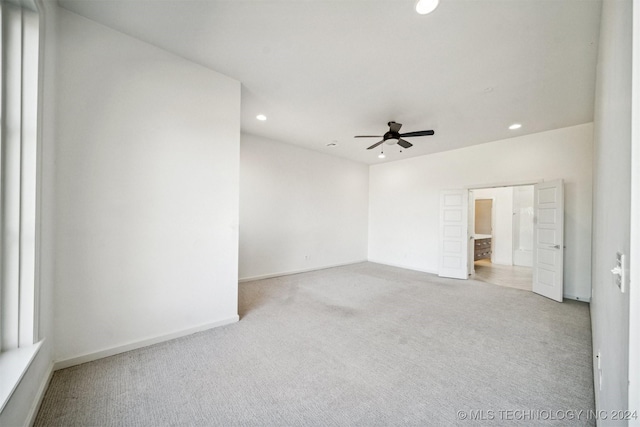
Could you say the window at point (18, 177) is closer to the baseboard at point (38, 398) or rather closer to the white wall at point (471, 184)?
the baseboard at point (38, 398)

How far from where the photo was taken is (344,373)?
2018 mm

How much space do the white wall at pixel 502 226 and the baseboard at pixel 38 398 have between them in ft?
28.3

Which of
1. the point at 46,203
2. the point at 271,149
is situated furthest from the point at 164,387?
the point at 271,149

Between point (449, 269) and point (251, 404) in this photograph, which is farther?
point (449, 269)

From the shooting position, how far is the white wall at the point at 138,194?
202 cm

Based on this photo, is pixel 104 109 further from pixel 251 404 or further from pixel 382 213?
pixel 382 213

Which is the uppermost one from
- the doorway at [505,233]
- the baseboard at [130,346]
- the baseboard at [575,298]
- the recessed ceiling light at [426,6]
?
the recessed ceiling light at [426,6]

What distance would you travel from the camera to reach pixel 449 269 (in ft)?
17.7

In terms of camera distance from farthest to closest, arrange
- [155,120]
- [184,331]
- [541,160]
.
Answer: [541,160], [184,331], [155,120]

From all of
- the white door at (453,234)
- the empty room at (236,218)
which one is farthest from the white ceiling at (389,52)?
the white door at (453,234)

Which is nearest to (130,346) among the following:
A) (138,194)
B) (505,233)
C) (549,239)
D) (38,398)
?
(38,398)

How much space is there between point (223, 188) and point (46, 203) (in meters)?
1.39

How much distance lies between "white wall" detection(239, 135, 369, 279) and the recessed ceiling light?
3717 mm

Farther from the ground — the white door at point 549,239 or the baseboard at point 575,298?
the white door at point 549,239
